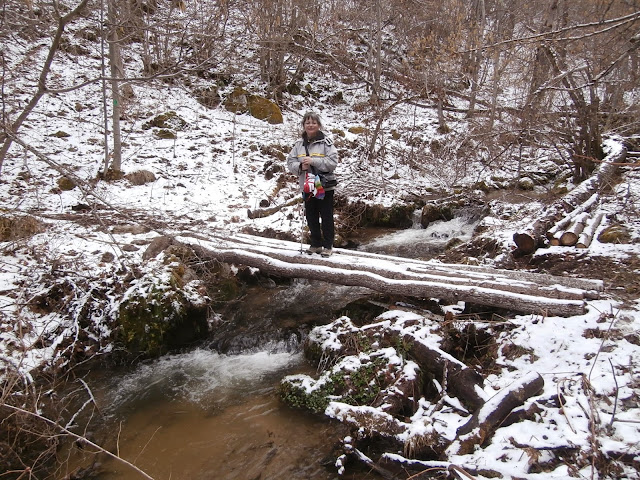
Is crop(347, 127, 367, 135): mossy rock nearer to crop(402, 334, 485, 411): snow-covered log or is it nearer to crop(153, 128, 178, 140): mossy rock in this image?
crop(153, 128, 178, 140): mossy rock

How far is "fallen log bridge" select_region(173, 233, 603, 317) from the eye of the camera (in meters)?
4.06

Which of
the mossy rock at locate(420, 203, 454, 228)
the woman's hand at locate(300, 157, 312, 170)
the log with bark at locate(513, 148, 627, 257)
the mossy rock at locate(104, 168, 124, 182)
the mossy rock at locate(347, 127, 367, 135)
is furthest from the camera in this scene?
the mossy rock at locate(347, 127, 367, 135)

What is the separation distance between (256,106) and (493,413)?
44.5 ft

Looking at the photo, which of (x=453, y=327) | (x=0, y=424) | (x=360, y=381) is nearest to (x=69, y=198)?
(x=0, y=424)

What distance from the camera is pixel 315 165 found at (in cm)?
495

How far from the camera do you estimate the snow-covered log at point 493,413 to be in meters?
3.01

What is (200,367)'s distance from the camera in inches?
198

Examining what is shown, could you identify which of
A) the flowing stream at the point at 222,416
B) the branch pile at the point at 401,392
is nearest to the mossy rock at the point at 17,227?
the flowing stream at the point at 222,416

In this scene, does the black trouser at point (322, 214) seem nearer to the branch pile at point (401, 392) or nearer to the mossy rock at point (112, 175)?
the branch pile at point (401, 392)

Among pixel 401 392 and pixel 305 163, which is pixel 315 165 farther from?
pixel 401 392

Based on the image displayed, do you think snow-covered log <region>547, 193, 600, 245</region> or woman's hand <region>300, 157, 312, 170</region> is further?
snow-covered log <region>547, 193, 600, 245</region>

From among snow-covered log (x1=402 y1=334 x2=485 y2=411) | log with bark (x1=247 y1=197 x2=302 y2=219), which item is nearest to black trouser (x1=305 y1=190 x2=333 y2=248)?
snow-covered log (x1=402 y1=334 x2=485 y2=411)

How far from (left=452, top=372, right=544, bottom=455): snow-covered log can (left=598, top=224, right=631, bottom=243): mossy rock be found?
3.47 m

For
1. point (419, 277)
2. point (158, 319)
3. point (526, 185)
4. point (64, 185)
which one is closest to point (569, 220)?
point (419, 277)
